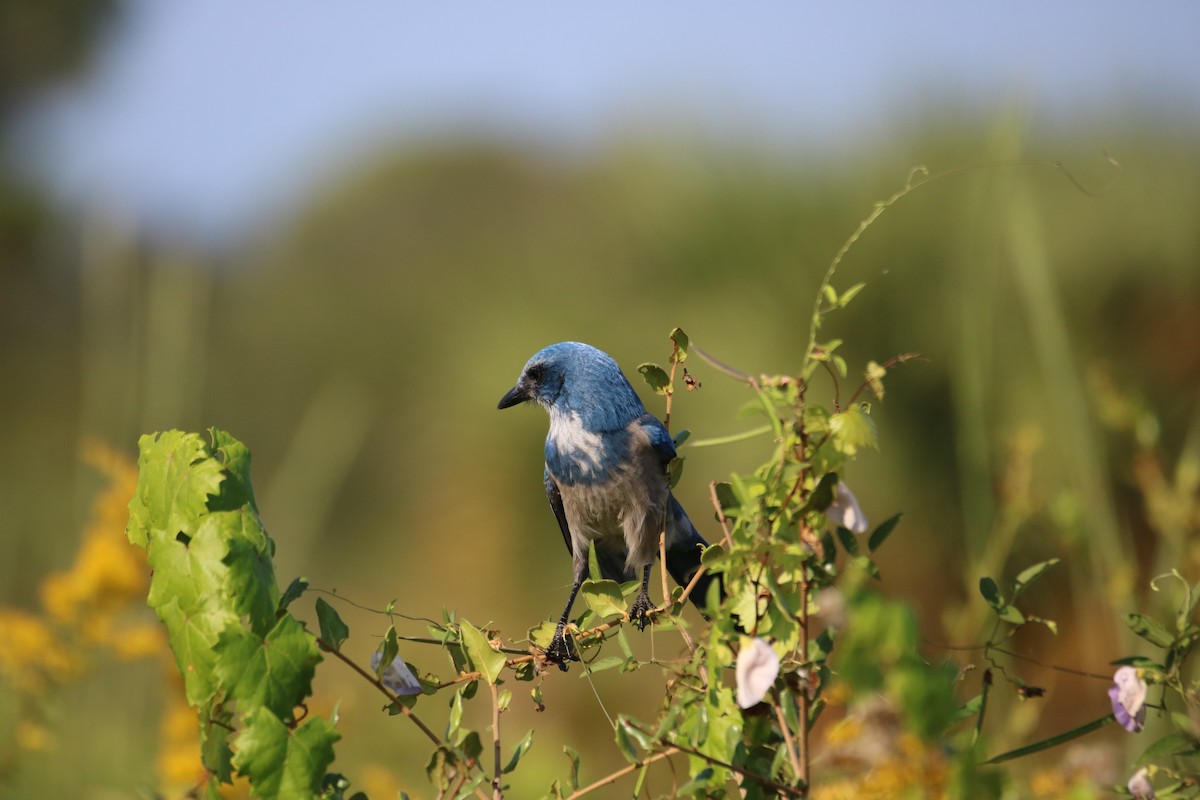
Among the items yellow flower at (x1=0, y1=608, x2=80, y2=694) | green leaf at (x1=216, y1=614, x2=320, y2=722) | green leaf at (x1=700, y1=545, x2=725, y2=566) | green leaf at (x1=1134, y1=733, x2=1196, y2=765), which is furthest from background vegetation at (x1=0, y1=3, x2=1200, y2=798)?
green leaf at (x1=216, y1=614, x2=320, y2=722)

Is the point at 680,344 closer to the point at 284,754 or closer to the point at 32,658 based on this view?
the point at 284,754

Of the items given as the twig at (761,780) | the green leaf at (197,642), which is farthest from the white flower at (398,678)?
the twig at (761,780)

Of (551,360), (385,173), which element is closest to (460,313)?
(551,360)

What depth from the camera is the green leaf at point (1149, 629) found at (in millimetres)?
1347

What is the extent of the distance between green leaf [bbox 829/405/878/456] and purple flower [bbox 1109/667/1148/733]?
0.44m

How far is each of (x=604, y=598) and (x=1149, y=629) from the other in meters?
0.62

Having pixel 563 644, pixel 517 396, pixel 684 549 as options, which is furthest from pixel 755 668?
pixel 517 396

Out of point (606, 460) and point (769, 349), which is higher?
point (606, 460)

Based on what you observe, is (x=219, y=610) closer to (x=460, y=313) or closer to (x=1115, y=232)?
(x=1115, y=232)

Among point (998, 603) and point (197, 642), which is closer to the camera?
point (197, 642)

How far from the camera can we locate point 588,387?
2666mm

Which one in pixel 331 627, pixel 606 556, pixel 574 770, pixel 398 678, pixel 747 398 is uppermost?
pixel 331 627

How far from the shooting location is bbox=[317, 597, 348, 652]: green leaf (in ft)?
4.58

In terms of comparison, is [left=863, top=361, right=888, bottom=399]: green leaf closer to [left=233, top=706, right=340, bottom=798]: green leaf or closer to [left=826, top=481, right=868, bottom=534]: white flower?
[left=826, top=481, right=868, bottom=534]: white flower
